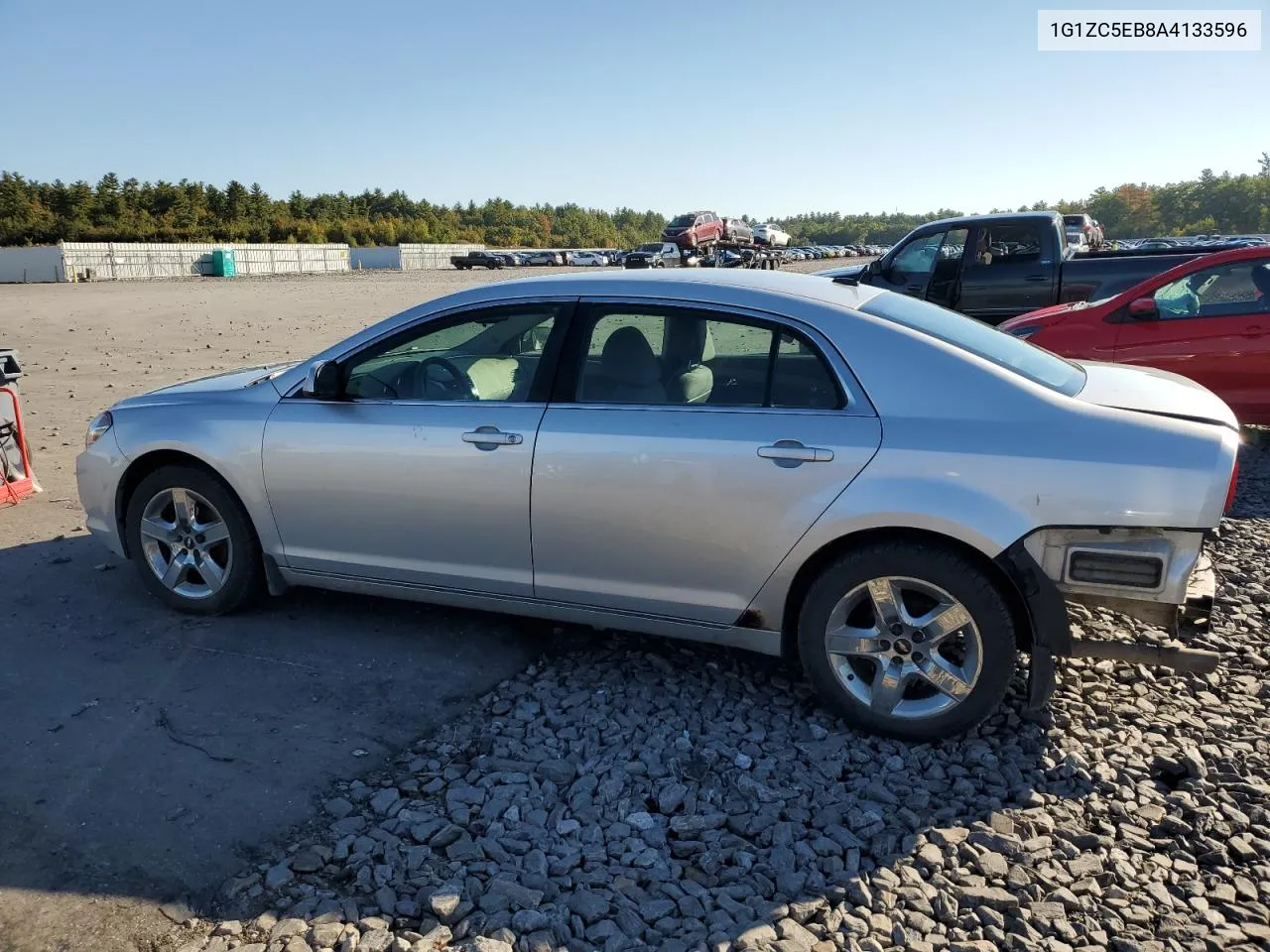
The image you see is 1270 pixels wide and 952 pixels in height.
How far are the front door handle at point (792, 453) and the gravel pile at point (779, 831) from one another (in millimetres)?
1023

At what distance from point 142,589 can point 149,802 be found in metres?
2.20

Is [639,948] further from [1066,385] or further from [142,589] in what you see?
[142,589]

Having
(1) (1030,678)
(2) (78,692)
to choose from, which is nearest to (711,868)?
(1) (1030,678)

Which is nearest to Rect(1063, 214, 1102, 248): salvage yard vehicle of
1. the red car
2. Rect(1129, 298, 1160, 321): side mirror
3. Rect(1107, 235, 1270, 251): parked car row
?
Rect(1107, 235, 1270, 251): parked car row

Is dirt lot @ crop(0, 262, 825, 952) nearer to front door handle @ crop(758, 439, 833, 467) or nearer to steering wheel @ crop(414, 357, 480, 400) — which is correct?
steering wheel @ crop(414, 357, 480, 400)

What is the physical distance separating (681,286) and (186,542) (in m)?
2.72

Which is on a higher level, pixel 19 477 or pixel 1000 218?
pixel 1000 218

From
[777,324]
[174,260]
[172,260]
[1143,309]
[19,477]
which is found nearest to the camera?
[777,324]

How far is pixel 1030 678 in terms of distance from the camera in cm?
346

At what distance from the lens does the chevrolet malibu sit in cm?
328

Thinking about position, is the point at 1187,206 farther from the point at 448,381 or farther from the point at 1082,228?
the point at 448,381

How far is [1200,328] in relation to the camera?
7707 mm

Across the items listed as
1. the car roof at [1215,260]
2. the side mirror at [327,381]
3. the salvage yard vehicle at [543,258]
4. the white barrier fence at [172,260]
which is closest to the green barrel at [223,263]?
the white barrier fence at [172,260]

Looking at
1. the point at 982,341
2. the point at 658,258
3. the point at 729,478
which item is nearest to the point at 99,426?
the point at 729,478
